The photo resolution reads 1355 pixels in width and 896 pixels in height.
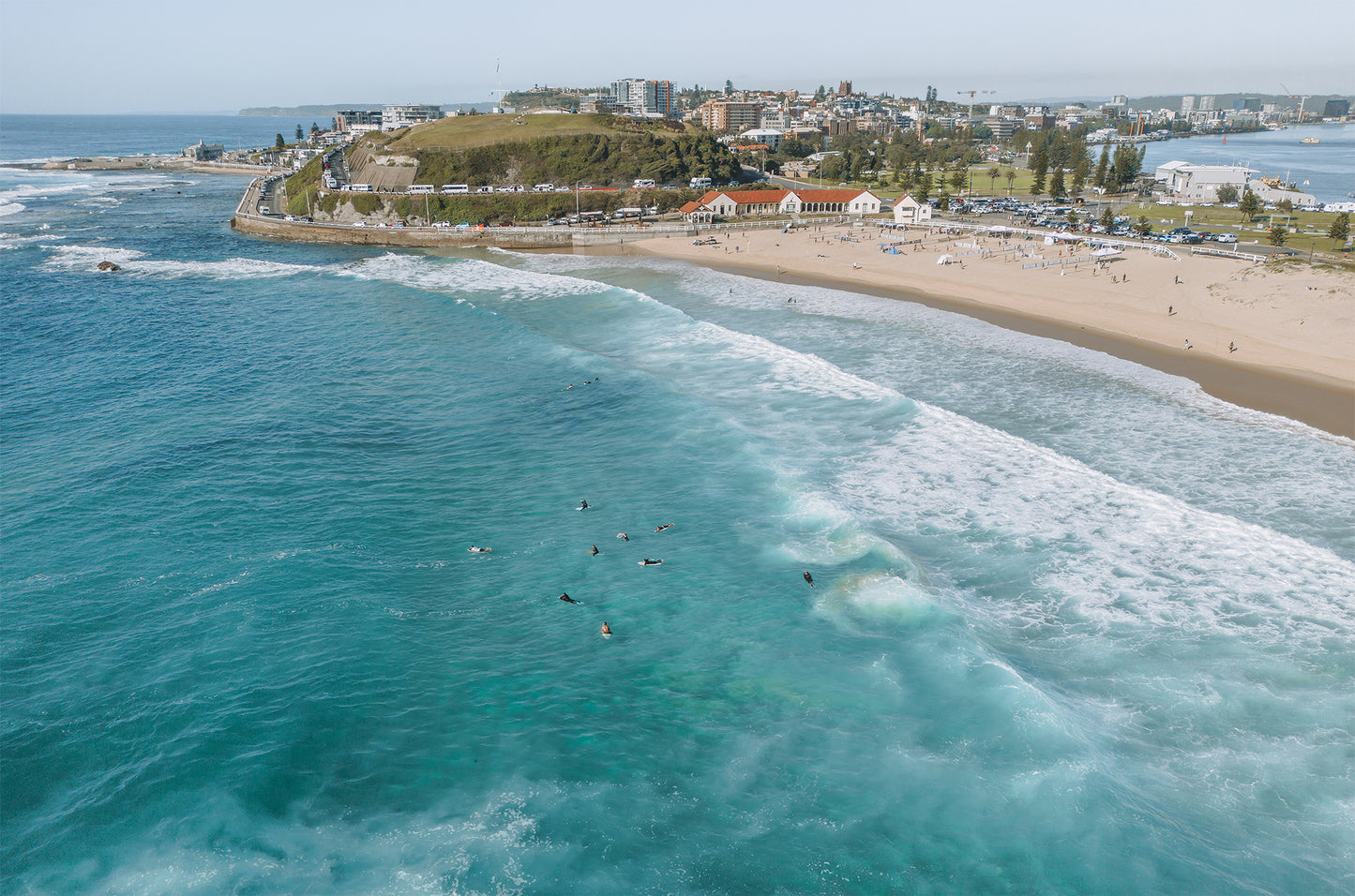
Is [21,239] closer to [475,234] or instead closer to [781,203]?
[475,234]

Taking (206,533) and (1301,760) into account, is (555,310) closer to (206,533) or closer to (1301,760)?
(206,533)

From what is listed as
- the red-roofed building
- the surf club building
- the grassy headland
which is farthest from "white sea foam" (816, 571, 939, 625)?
the grassy headland

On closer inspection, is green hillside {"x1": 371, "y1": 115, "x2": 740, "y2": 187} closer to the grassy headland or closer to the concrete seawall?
the grassy headland

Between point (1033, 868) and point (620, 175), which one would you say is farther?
point (620, 175)

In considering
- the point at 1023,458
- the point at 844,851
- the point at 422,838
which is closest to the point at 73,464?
the point at 422,838

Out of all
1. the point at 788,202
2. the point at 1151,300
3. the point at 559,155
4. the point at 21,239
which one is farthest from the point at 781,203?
the point at 21,239

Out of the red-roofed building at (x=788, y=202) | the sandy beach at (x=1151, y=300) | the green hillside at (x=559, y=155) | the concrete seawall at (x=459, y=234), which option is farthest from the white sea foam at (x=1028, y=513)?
the green hillside at (x=559, y=155)
